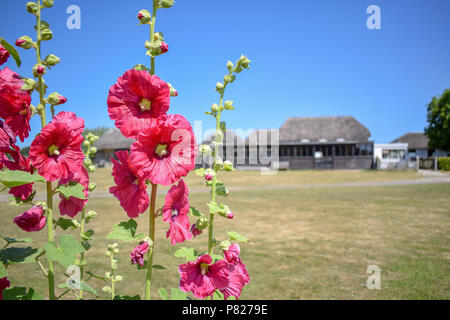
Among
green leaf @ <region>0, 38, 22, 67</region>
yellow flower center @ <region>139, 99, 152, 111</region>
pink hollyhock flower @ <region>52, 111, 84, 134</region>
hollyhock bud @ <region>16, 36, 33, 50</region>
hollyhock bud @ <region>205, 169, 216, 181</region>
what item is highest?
hollyhock bud @ <region>16, 36, 33, 50</region>

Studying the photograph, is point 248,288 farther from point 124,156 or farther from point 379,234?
point 379,234

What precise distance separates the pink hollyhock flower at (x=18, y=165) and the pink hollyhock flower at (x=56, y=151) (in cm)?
12

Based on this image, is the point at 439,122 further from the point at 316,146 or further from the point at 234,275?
the point at 234,275

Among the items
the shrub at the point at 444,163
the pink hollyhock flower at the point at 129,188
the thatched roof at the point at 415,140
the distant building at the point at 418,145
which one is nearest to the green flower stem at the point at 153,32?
the pink hollyhock flower at the point at 129,188

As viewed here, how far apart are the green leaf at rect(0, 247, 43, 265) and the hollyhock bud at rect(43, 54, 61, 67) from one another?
0.66 meters

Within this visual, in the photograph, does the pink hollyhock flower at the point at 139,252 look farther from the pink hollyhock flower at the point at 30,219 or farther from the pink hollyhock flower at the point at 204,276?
the pink hollyhock flower at the point at 30,219

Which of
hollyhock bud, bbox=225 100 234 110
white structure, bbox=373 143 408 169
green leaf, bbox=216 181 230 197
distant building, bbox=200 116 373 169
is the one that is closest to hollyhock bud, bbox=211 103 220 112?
hollyhock bud, bbox=225 100 234 110

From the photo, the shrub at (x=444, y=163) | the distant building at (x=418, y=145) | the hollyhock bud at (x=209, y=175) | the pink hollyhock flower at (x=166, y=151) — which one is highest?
the distant building at (x=418, y=145)

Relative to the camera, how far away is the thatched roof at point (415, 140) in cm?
6363

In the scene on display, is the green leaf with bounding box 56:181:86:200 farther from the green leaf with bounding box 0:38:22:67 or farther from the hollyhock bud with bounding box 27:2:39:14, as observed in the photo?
the hollyhock bud with bounding box 27:2:39:14

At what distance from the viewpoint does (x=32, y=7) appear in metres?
1.20

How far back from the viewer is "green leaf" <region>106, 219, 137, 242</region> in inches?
42.3

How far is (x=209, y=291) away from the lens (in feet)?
4.18

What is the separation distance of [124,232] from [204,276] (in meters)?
0.42
